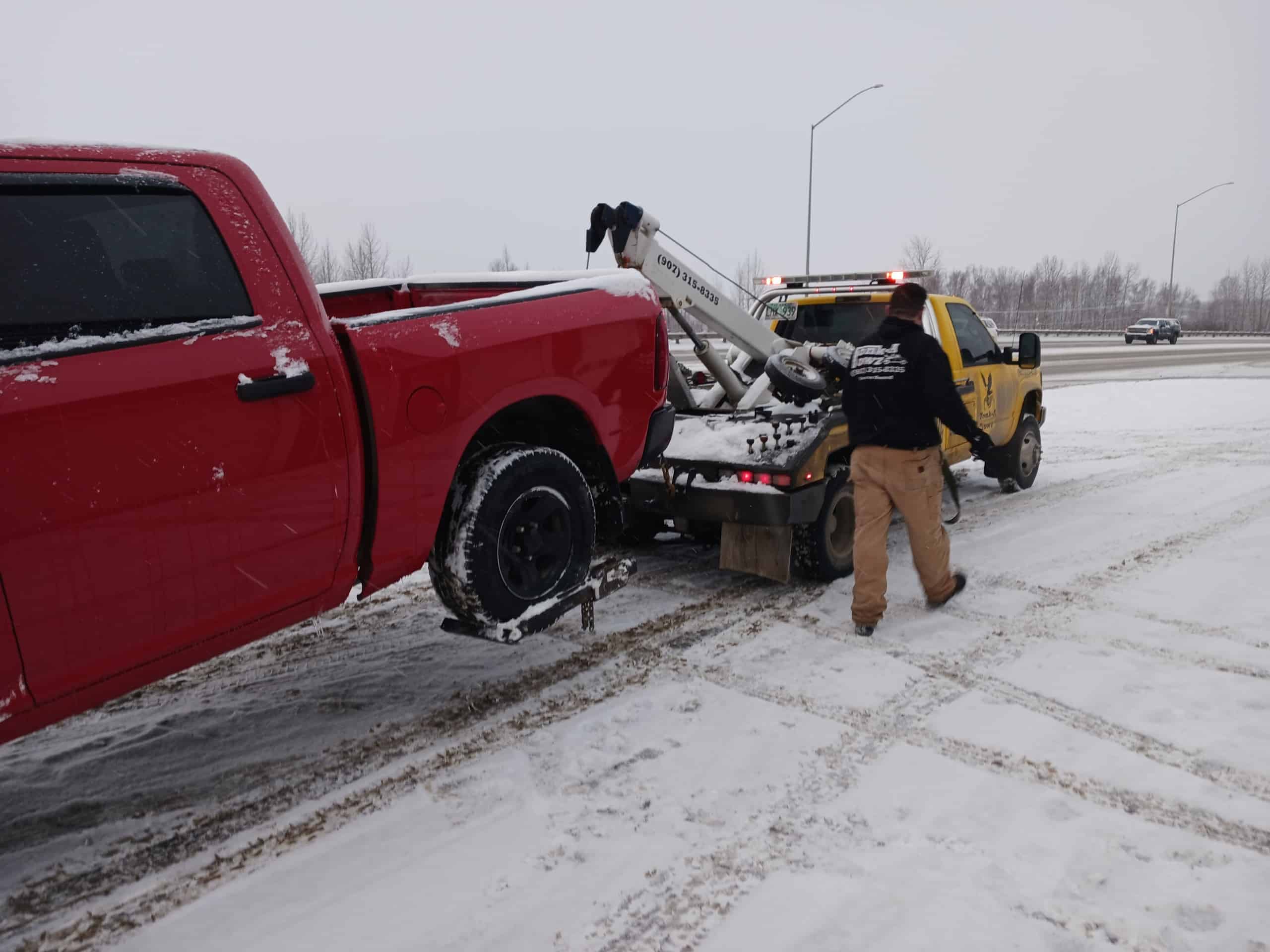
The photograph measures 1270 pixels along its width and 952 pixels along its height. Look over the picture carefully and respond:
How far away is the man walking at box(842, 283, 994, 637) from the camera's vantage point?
4.69 meters

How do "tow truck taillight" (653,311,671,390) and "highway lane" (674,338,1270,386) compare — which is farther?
"highway lane" (674,338,1270,386)

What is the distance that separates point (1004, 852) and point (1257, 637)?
276cm

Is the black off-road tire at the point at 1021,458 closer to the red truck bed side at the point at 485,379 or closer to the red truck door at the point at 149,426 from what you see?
the red truck bed side at the point at 485,379

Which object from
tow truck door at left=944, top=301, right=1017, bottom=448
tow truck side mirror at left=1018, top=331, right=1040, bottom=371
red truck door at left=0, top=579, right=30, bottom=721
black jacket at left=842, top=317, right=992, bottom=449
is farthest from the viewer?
tow truck side mirror at left=1018, top=331, right=1040, bottom=371

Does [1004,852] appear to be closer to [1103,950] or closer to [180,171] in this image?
[1103,950]

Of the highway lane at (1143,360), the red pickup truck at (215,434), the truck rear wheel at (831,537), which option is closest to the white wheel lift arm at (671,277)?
the truck rear wheel at (831,537)

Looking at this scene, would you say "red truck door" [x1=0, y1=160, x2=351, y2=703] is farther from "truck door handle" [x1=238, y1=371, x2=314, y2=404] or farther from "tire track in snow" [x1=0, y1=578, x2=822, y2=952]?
"tire track in snow" [x1=0, y1=578, x2=822, y2=952]

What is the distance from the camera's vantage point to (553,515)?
3.63m

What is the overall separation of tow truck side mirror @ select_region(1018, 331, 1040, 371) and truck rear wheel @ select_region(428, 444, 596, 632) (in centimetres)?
510

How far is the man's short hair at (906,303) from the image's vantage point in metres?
4.79

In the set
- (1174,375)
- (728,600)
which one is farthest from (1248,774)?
(1174,375)

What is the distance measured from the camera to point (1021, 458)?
838 cm

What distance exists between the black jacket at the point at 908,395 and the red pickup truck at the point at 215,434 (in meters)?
1.81

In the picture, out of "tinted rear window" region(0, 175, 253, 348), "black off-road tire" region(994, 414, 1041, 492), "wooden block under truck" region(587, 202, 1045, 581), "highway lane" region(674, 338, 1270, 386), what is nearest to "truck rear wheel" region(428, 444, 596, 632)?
"tinted rear window" region(0, 175, 253, 348)
